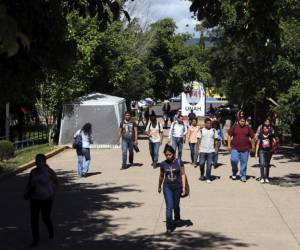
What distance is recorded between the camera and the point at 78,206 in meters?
11.9

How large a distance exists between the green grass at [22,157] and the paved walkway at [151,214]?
80 centimetres

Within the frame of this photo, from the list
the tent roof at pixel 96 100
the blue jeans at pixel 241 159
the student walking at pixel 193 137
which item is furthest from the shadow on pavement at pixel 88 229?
the tent roof at pixel 96 100

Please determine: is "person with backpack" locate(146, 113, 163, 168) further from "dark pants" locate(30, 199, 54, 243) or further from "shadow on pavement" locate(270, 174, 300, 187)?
"dark pants" locate(30, 199, 54, 243)

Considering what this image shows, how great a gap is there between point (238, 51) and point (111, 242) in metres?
16.9

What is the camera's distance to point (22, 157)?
66.4 feet

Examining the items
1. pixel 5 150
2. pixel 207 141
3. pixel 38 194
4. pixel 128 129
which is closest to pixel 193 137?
pixel 128 129

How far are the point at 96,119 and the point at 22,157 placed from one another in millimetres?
6186

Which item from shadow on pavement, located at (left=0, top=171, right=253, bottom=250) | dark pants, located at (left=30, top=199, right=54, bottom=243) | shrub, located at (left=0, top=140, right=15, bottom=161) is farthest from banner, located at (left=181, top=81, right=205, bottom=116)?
dark pants, located at (left=30, top=199, right=54, bottom=243)

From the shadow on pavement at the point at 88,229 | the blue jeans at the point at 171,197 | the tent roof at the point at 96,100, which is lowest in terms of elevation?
the shadow on pavement at the point at 88,229

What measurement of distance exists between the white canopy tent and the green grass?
1152mm

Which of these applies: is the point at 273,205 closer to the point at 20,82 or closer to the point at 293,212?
the point at 293,212

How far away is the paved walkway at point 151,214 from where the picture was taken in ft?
28.8

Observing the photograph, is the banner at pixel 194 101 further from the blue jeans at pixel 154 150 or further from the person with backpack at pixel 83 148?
the person with backpack at pixel 83 148

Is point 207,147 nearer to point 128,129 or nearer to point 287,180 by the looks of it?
point 287,180
